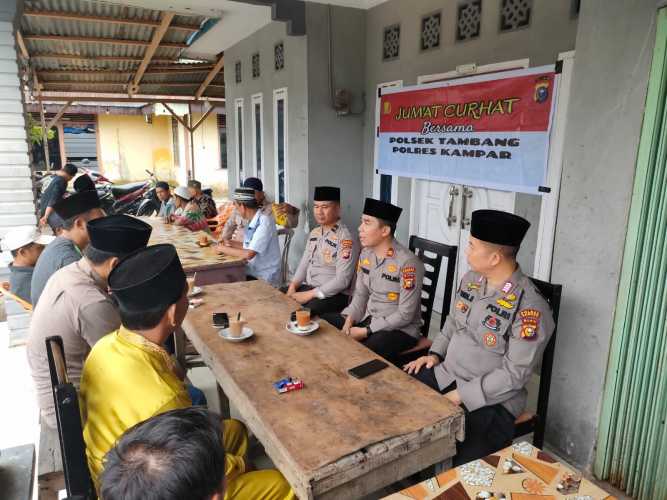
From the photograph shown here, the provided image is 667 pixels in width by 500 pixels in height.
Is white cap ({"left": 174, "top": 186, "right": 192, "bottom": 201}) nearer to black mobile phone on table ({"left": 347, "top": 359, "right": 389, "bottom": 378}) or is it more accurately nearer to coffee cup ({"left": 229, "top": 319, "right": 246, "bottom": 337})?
coffee cup ({"left": 229, "top": 319, "right": 246, "bottom": 337})

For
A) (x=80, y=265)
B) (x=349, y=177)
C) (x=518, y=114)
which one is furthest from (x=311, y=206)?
(x=80, y=265)

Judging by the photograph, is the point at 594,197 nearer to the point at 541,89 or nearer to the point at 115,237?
the point at 541,89

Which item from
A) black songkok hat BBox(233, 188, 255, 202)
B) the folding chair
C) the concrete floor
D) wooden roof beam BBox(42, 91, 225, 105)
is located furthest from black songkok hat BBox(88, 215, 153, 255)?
wooden roof beam BBox(42, 91, 225, 105)

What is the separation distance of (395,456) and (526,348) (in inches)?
35.3

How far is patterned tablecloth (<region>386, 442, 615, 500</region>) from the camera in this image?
140 centimetres

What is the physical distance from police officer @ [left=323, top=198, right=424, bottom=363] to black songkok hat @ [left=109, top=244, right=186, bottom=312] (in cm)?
151

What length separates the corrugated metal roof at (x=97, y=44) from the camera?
251 inches

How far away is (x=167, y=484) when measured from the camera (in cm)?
89

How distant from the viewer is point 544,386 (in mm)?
2348

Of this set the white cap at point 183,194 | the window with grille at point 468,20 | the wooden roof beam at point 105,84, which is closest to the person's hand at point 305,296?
the window with grille at point 468,20

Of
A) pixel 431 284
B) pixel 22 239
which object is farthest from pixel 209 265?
pixel 431 284

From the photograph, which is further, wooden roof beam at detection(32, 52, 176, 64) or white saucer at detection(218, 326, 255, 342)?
wooden roof beam at detection(32, 52, 176, 64)

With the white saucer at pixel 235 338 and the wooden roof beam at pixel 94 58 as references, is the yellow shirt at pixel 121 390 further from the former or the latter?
the wooden roof beam at pixel 94 58

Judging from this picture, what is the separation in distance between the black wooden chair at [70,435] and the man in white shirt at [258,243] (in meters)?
2.80
